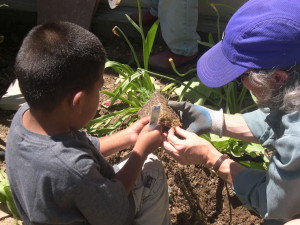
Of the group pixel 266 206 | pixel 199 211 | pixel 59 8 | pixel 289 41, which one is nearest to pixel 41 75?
pixel 289 41

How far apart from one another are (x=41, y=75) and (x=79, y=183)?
1.12ft

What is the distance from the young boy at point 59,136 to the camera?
1.31m

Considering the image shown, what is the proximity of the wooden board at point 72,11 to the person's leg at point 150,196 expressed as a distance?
1.86 meters

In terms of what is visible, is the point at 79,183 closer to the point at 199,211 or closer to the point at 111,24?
the point at 199,211

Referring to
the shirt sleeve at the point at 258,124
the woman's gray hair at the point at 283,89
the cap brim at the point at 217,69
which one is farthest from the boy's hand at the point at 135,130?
the woman's gray hair at the point at 283,89

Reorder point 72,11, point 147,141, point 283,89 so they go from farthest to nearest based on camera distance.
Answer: point 72,11, point 147,141, point 283,89

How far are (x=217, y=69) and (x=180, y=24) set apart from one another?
4.74 feet

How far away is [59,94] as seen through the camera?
4.36 feet

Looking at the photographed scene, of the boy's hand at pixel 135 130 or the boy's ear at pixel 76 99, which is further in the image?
the boy's hand at pixel 135 130

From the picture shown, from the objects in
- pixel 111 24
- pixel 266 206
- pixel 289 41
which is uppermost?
pixel 289 41

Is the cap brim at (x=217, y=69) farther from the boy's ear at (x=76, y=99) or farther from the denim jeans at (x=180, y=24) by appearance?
the denim jeans at (x=180, y=24)

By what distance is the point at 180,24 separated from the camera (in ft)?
9.73

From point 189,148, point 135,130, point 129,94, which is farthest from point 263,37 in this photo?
point 129,94

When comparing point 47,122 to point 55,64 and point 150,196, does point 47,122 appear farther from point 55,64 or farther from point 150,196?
point 150,196
